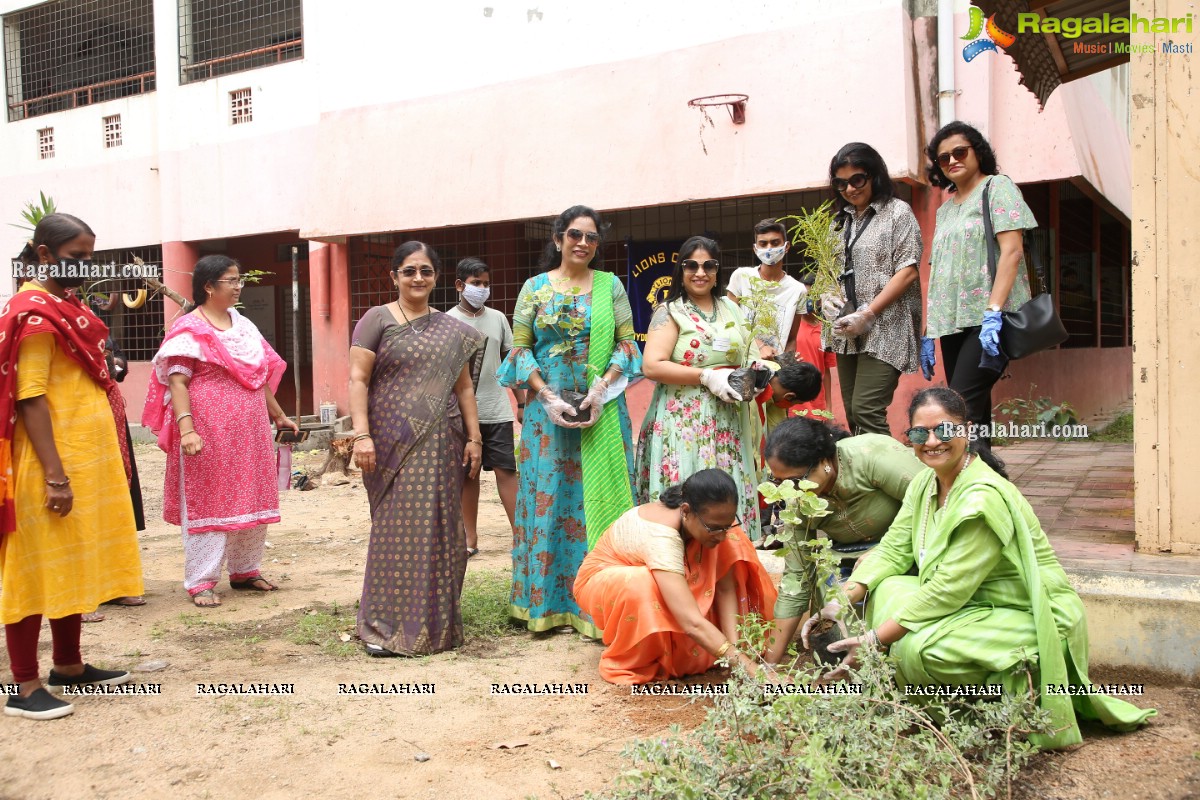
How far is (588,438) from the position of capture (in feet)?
14.1

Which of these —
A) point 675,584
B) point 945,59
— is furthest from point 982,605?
point 945,59

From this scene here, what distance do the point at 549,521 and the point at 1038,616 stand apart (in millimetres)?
2126

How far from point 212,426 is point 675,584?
2.74 meters

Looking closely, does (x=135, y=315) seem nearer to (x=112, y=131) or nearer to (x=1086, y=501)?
(x=112, y=131)

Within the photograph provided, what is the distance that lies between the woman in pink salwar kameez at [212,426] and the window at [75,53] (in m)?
10.4

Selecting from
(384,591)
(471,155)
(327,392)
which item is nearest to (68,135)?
(327,392)

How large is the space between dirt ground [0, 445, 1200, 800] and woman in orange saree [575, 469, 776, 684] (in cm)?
22

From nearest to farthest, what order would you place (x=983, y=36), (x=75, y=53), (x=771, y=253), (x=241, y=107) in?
(x=771, y=253) < (x=983, y=36) < (x=241, y=107) < (x=75, y=53)

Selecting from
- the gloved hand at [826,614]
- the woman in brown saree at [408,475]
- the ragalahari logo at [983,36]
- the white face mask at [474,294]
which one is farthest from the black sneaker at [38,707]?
the ragalahari logo at [983,36]

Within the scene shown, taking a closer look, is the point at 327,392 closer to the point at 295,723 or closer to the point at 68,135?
the point at 68,135

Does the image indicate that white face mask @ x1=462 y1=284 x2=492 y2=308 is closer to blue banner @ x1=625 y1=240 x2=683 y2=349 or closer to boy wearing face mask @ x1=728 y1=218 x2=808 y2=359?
boy wearing face mask @ x1=728 y1=218 x2=808 y2=359

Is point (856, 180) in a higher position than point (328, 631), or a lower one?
higher

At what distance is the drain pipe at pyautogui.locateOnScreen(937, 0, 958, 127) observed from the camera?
25.1 feet

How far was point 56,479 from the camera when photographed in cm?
337
